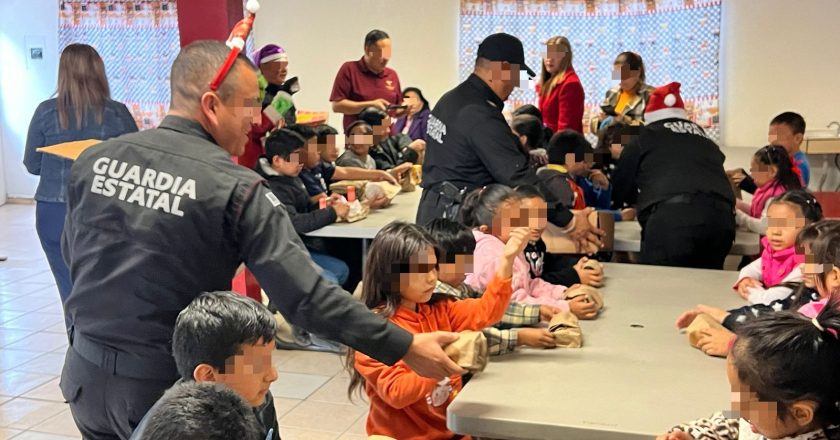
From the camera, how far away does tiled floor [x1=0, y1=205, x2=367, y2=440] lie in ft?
11.5

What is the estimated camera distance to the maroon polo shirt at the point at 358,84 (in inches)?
238

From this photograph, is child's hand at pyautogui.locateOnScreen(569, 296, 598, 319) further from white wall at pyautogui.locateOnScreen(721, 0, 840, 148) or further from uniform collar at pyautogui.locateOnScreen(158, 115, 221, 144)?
white wall at pyautogui.locateOnScreen(721, 0, 840, 148)

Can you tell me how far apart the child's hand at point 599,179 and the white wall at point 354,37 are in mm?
3578

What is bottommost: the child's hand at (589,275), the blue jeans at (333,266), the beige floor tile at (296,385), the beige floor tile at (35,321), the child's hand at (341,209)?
the beige floor tile at (296,385)

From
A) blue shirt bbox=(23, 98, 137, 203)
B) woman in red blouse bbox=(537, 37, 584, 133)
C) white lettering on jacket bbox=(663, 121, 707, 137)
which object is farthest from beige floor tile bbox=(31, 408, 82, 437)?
woman in red blouse bbox=(537, 37, 584, 133)

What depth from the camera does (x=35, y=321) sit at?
5078mm

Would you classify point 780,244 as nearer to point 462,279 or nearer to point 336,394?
point 462,279

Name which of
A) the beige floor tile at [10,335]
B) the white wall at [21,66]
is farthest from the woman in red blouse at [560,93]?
the white wall at [21,66]

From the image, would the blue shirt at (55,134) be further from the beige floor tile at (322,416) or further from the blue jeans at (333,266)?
the beige floor tile at (322,416)

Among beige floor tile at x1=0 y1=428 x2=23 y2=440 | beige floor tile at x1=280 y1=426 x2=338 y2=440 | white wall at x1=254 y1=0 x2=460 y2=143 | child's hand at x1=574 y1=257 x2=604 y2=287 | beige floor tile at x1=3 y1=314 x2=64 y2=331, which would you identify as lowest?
beige floor tile at x1=280 y1=426 x2=338 y2=440

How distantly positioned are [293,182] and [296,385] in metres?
1.01

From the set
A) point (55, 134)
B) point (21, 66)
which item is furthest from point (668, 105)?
point (21, 66)

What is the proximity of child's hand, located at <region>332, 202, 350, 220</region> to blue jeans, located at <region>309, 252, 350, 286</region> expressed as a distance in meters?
0.36

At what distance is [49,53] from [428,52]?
4098 millimetres
